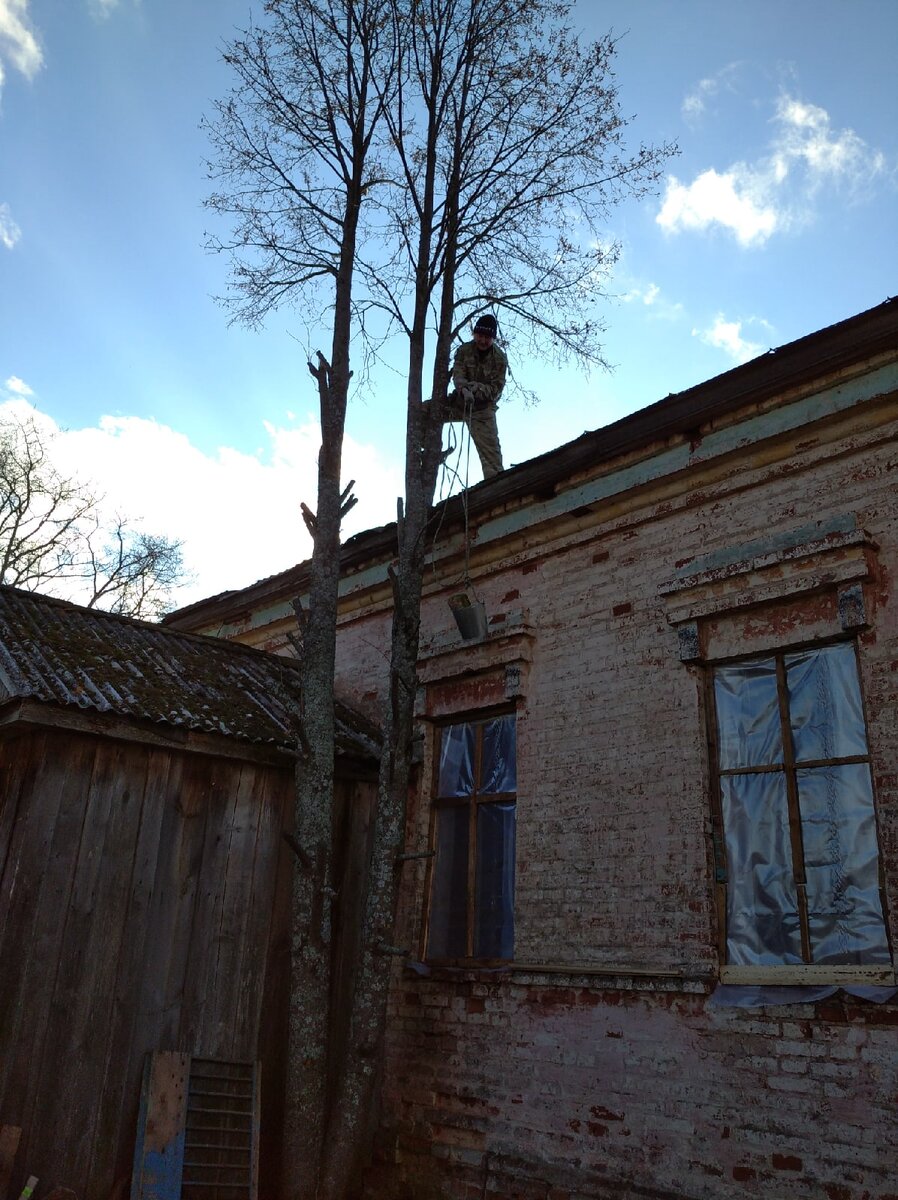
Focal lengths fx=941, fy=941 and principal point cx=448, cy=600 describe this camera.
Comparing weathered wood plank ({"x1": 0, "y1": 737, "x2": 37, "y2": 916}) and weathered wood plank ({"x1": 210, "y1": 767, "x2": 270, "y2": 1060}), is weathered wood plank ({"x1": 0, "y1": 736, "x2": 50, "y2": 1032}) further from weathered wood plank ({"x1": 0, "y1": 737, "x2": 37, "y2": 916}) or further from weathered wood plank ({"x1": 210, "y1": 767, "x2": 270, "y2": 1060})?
weathered wood plank ({"x1": 210, "y1": 767, "x2": 270, "y2": 1060})

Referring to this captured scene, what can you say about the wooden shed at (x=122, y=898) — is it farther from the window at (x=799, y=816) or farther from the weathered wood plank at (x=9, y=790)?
the window at (x=799, y=816)

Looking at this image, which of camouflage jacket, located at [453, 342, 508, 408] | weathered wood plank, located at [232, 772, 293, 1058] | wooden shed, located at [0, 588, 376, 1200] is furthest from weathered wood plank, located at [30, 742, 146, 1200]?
camouflage jacket, located at [453, 342, 508, 408]

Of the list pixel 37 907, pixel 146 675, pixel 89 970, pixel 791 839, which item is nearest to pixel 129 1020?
pixel 89 970

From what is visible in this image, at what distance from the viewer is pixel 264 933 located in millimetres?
6781

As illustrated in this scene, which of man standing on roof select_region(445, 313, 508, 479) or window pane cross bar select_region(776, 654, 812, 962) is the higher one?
man standing on roof select_region(445, 313, 508, 479)

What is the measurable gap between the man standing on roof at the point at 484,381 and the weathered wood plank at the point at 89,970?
452cm

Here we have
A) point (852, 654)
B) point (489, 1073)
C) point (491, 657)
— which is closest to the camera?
point (852, 654)

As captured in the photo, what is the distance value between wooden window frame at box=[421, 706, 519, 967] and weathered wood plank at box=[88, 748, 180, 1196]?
1.99m

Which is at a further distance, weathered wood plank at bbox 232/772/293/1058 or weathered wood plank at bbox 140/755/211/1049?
weathered wood plank at bbox 232/772/293/1058

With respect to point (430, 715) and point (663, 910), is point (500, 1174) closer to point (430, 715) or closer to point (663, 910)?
point (663, 910)

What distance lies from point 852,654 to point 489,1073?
3669mm

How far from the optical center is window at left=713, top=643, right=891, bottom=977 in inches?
205

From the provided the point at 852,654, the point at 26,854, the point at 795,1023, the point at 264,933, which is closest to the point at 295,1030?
the point at 264,933

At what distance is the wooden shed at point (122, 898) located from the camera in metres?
5.62
